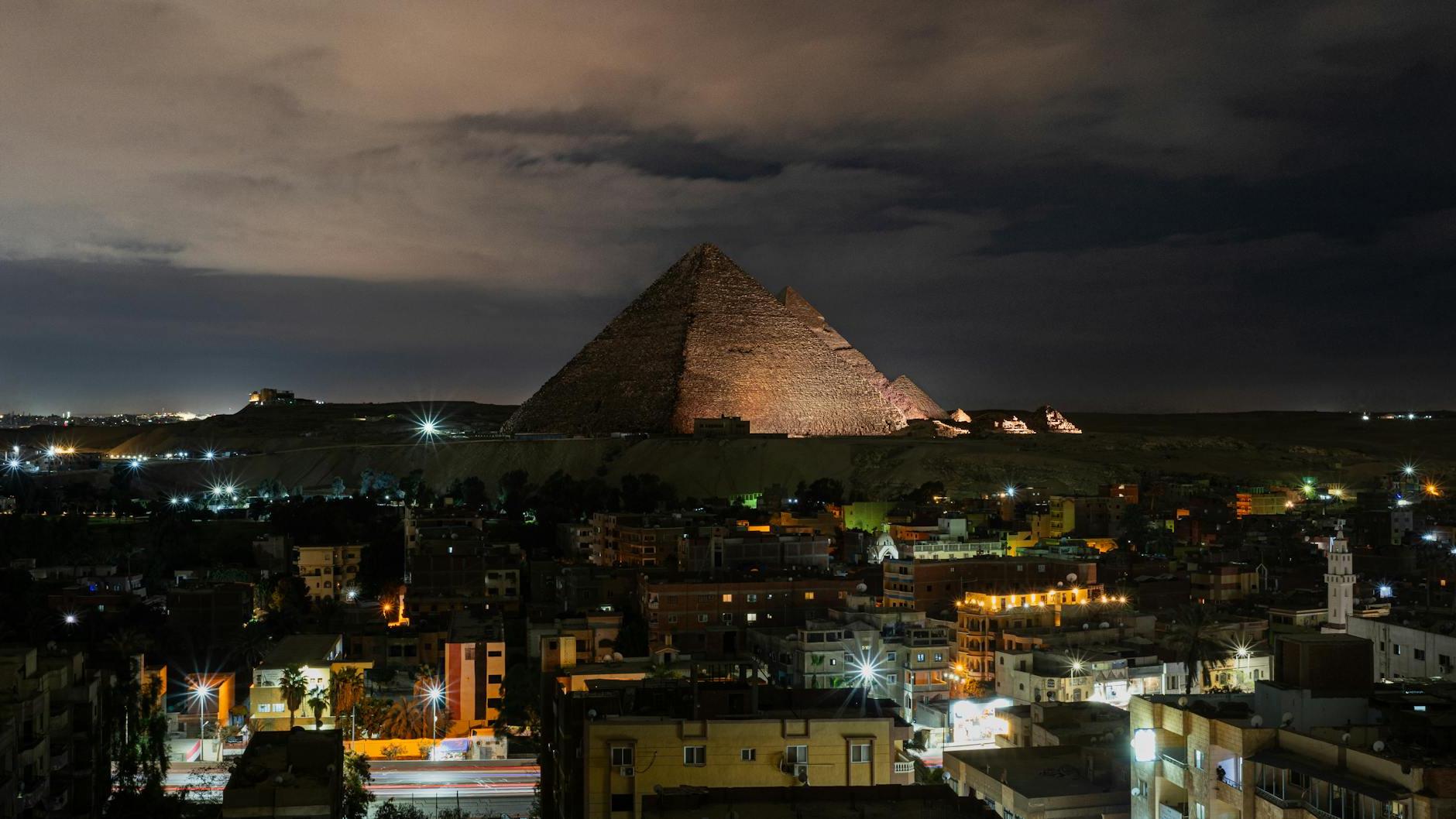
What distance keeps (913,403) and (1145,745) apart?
13719 centimetres

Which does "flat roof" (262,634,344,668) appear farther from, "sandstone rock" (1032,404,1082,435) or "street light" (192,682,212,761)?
"sandstone rock" (1032,404,1082,435)

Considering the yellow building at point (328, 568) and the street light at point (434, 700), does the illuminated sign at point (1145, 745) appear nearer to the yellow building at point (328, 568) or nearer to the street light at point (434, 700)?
the street light at point (434, 700)

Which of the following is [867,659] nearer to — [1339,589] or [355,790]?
[1339,589]

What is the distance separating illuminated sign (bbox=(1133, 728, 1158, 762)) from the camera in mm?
18266

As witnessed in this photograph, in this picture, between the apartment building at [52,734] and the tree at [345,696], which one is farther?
the tree at [345,696]

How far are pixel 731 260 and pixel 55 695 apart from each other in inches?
5171

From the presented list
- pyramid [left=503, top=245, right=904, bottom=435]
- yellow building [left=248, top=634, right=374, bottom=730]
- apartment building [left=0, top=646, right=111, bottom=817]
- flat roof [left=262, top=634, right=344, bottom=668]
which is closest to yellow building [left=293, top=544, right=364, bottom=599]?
flat roof [left=262, top=634, right=344, bottom=668]

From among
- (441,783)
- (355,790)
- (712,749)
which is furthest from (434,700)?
(712,749)

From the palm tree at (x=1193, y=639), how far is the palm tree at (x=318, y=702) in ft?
63.0

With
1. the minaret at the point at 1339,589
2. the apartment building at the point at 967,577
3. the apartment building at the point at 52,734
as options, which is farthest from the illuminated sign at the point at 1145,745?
the apartment building at the point at 967,577

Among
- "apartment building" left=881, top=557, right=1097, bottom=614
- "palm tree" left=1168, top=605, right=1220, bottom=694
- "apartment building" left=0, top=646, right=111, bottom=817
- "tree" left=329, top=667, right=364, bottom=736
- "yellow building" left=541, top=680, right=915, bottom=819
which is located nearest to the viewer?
"yellow building" left=541, top=680, right=915, bottom=819

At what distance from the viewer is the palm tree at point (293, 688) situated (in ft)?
113

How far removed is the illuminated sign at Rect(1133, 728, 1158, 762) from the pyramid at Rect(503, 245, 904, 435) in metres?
110

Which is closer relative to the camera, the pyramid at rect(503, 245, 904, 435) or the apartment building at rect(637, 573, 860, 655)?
the apartment building at rect(637, 573, 860, 655)
